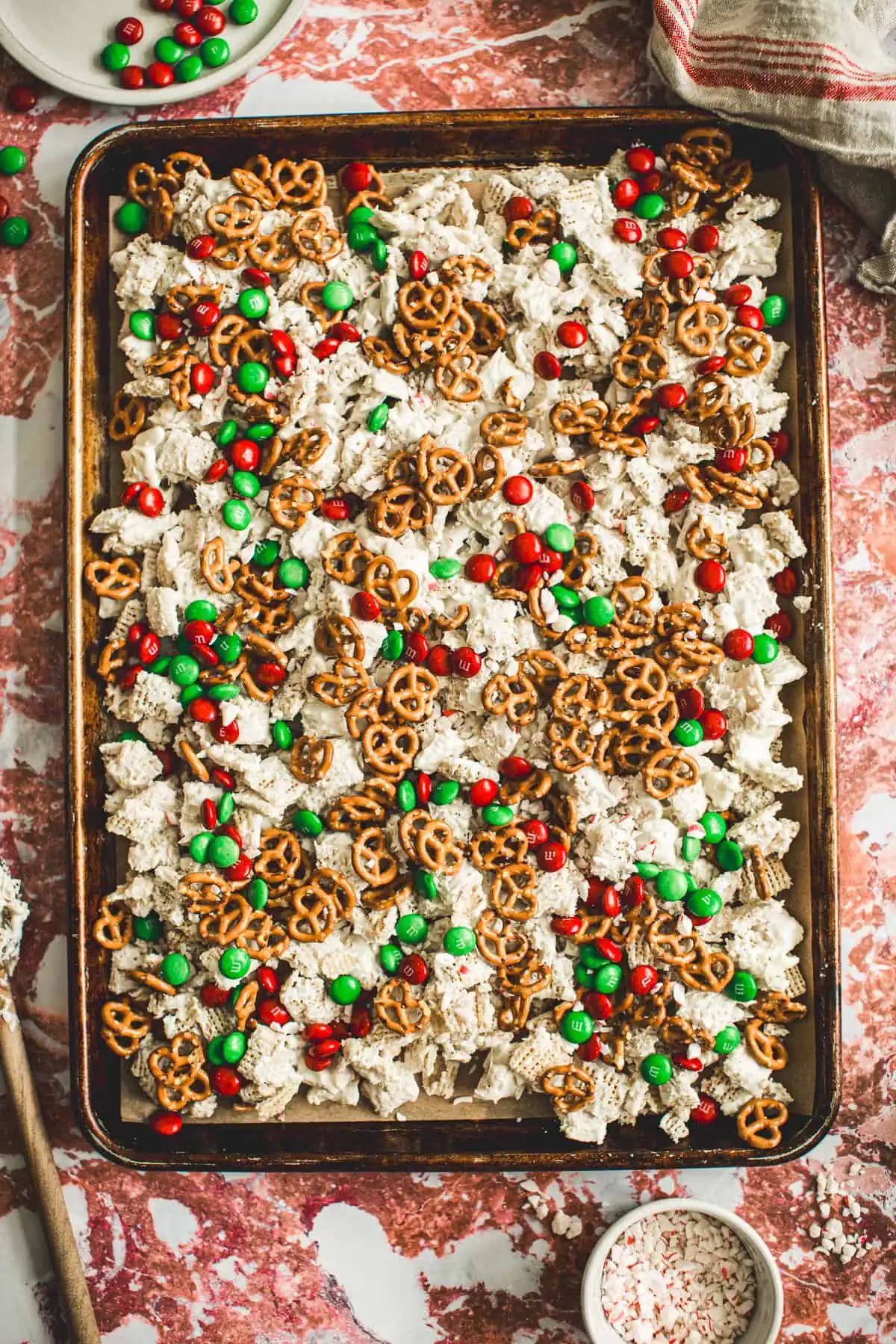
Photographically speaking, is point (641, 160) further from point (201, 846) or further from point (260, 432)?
point (201, 846)

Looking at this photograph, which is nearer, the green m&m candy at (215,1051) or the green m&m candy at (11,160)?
the green m&m candy at (215,1051)

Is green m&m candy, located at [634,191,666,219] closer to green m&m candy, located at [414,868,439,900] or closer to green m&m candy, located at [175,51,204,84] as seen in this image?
green m&m candy, located at [175,51,204,84]

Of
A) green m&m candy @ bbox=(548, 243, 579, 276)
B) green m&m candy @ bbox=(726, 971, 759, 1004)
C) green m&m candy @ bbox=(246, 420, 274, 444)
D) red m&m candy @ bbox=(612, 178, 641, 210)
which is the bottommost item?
green m&m candy @ bbox=(726, 971, 759, 1004)

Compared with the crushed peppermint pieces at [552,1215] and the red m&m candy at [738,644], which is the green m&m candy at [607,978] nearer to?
the crushed peppermint pieces at [552,1215]

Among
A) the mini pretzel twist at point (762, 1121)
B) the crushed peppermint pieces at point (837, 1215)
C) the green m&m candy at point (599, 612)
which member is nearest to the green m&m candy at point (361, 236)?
the green m&m candy at point (599, 612)

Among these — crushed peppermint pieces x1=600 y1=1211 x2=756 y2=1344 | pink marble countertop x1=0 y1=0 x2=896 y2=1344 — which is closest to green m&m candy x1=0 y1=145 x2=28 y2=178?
pink marble countertop x1=0 y1=0 x2=896 y2=1344
